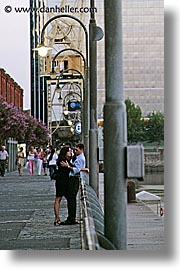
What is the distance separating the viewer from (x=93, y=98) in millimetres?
10930

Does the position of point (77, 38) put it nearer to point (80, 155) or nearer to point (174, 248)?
point (80, 155)

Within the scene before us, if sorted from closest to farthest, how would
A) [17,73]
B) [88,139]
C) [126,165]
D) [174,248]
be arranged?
[126,165], [174,248], [17,73], [88,139]

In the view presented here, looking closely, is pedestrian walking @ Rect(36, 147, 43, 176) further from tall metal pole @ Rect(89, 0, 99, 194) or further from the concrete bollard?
the concrete bollard

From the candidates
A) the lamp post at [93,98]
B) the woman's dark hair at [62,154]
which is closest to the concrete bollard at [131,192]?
the lamp post at [93,98]

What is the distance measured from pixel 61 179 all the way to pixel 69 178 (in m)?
0.09

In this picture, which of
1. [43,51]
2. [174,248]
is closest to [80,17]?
[43,51]

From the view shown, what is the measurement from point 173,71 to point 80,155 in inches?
78.6

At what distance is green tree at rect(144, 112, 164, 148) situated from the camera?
8312 mm

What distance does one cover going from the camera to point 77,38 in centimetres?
1009

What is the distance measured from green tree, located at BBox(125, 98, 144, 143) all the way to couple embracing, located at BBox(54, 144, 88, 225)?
4.94 ft

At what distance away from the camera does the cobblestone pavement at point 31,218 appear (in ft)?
28.3

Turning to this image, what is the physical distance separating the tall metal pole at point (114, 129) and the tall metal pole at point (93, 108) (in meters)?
1.33

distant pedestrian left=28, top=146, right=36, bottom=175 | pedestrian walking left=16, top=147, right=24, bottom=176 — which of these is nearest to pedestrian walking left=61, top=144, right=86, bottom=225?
distant pedestrian left=28, top=146, right=36, bottom=175

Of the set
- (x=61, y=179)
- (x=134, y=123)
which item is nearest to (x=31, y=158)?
(x=61, y=179)
